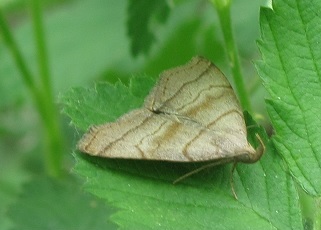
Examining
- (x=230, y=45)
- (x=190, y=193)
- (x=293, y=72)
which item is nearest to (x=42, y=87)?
(x=230, y=45)

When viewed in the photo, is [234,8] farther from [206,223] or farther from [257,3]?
[206,223]

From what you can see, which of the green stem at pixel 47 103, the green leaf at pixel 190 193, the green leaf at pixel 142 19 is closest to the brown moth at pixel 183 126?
the green leaf at pixel 190 193

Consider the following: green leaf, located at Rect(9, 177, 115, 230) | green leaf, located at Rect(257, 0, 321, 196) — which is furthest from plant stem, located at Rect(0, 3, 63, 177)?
green leaf, located at Rect(257, 0, 321, 196)

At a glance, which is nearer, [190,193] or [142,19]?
[190,193]

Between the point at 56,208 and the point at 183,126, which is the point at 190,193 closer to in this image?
the point at 183,126

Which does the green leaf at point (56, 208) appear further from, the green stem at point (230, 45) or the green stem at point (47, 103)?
the green stem at point (230, 45)

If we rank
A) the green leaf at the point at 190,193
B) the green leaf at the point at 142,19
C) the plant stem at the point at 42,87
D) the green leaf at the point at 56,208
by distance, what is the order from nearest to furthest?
the green leaf at the point at 190,193
the green leaf at the point at 142,19
the green leaf at the point at 56,208
the plant stem at the point at 42,87
